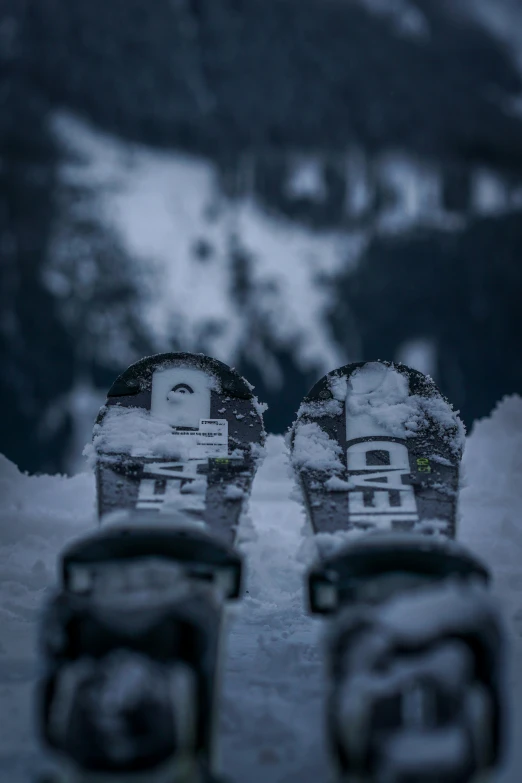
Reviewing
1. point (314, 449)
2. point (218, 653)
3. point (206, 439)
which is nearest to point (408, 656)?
point (218, 653)

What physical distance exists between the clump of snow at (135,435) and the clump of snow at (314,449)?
43cm

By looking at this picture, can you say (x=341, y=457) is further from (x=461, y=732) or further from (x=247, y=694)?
(x=461, y=732)

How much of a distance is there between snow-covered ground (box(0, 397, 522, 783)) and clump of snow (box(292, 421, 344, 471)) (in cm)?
30

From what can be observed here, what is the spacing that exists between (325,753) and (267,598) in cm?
104

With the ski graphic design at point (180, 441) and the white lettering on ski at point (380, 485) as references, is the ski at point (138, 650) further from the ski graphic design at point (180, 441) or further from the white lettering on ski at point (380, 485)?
the white lettering on ski at point (380, 485)

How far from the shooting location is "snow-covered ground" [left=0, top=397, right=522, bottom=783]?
163cm

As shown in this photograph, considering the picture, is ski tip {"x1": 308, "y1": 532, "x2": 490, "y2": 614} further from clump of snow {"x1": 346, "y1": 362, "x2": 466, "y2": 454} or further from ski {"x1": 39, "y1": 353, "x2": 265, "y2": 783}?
clump of snow {"x1": 346, "y1": 362, "x2": 466, "y2": 454}

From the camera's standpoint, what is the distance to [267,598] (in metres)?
2.65

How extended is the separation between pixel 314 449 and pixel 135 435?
666 mm

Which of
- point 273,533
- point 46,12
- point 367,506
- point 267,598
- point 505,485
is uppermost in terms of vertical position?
point 46,12

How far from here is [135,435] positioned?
8.12 feet

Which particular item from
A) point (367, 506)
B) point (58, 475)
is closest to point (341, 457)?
point (367, 506)

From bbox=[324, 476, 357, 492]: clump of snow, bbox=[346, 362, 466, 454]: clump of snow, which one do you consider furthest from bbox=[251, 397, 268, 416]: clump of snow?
bbox=[324, 476, 357, 492]: clump of snow

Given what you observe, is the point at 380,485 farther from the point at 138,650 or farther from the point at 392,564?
the point at 138,650
